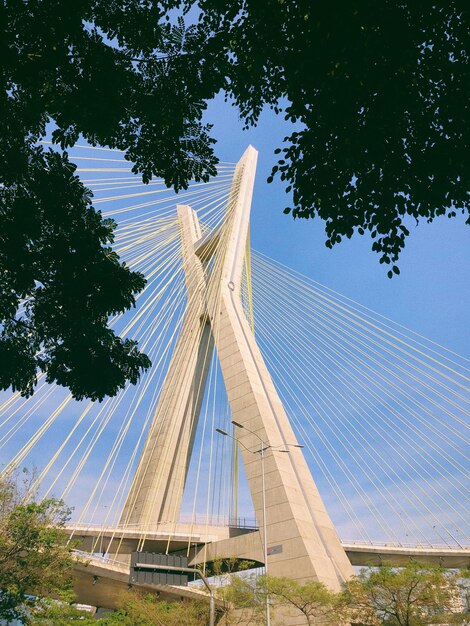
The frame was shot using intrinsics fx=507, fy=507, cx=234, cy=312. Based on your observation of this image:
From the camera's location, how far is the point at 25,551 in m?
19.4

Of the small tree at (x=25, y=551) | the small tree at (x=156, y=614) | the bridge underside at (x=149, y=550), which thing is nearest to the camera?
the small tree at (x=25, y=551)

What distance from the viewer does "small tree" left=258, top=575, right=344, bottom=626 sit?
67.2 ft

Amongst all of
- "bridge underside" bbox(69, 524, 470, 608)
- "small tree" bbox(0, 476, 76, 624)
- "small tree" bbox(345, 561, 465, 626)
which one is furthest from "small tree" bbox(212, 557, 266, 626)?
"small tree" bbox(0, 476, 76, 624)

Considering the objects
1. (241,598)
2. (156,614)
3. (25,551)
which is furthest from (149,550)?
(25,551)

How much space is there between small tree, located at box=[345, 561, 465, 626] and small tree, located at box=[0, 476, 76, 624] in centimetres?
1204

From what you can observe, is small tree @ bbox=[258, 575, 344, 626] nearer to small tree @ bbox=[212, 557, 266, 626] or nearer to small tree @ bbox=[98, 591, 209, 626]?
small tree @ bbox=[212, 557, 266, 626]

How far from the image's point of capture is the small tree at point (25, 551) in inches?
747

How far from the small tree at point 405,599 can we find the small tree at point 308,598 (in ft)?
2.49

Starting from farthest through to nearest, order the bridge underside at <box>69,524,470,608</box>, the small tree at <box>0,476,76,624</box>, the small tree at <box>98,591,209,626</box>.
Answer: the bridge underside at <box>69,524,470,608</box>
the small tree at <box>98,591,209,626</box>
the small tree at <box>0,476,76,624</box>

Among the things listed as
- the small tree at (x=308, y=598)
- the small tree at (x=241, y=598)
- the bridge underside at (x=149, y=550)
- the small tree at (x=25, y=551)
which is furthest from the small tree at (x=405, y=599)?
the small tree at (x=25, y=551)

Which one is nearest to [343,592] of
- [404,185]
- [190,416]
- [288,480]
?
[288,480]

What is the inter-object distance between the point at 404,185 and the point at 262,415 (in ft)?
65.9

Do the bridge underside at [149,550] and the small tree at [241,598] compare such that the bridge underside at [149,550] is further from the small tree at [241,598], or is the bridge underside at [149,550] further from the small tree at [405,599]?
the small tree at [405,599]

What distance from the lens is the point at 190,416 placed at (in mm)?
32812
